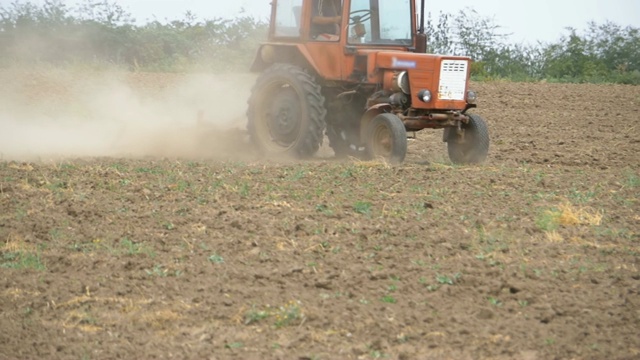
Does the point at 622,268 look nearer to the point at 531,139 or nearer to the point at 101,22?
the point at 531,139

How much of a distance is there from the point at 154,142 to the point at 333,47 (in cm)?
321

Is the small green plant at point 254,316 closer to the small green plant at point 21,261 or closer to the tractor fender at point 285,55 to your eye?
the small green plant at point 21,261

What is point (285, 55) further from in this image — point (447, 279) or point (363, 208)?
point (447, 279)

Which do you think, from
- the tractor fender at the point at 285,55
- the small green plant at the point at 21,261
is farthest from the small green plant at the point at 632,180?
Result: the small green plant at the point at 21,261

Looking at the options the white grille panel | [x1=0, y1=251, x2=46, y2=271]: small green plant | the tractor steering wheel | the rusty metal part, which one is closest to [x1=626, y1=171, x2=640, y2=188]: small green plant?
the rusty metal part

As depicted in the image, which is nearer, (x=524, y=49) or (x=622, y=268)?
(x=622, y=268)

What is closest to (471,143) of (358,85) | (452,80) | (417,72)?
(452,80)

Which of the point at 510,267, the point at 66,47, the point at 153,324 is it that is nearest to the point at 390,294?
the point at 510,267

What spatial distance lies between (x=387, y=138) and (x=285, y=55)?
195 cm

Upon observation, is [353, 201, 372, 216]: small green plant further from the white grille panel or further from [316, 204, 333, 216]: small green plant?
the white grille panel

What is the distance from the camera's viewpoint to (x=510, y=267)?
6.52 metres

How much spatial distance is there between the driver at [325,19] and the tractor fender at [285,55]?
262 mm

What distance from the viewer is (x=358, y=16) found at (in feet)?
38.1

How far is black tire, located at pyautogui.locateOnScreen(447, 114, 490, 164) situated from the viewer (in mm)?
11648
